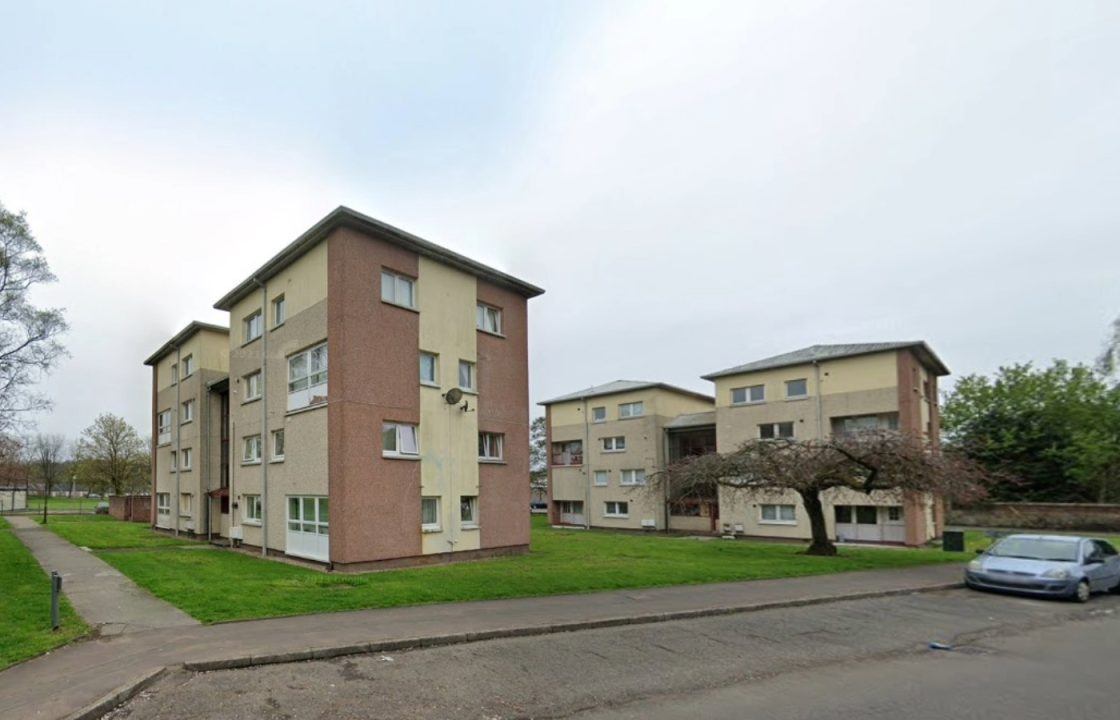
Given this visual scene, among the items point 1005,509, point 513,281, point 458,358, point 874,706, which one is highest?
point 513,281

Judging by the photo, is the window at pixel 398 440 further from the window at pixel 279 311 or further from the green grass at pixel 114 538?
the green grass at pixel 114 538

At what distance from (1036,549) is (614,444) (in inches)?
1147

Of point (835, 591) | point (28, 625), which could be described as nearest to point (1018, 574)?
point (835, 591)

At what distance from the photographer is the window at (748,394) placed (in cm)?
3566

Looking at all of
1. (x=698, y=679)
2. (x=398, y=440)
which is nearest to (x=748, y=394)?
(x=398, y=440)

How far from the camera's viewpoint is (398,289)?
773 inches

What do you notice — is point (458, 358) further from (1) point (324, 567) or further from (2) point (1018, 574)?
(2) point (1018, 574)

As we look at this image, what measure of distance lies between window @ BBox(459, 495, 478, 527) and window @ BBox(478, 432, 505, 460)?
1.30m

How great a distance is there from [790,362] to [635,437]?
11727 mm

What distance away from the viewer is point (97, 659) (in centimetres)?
799

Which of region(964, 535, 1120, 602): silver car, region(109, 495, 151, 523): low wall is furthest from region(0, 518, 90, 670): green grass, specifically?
region(109, 495, 151, 523): low wall

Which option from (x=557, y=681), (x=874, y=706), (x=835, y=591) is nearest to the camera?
(x=874, y=706)

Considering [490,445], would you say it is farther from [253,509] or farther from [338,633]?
[338,633]

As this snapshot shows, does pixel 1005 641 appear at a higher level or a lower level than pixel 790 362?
lower
